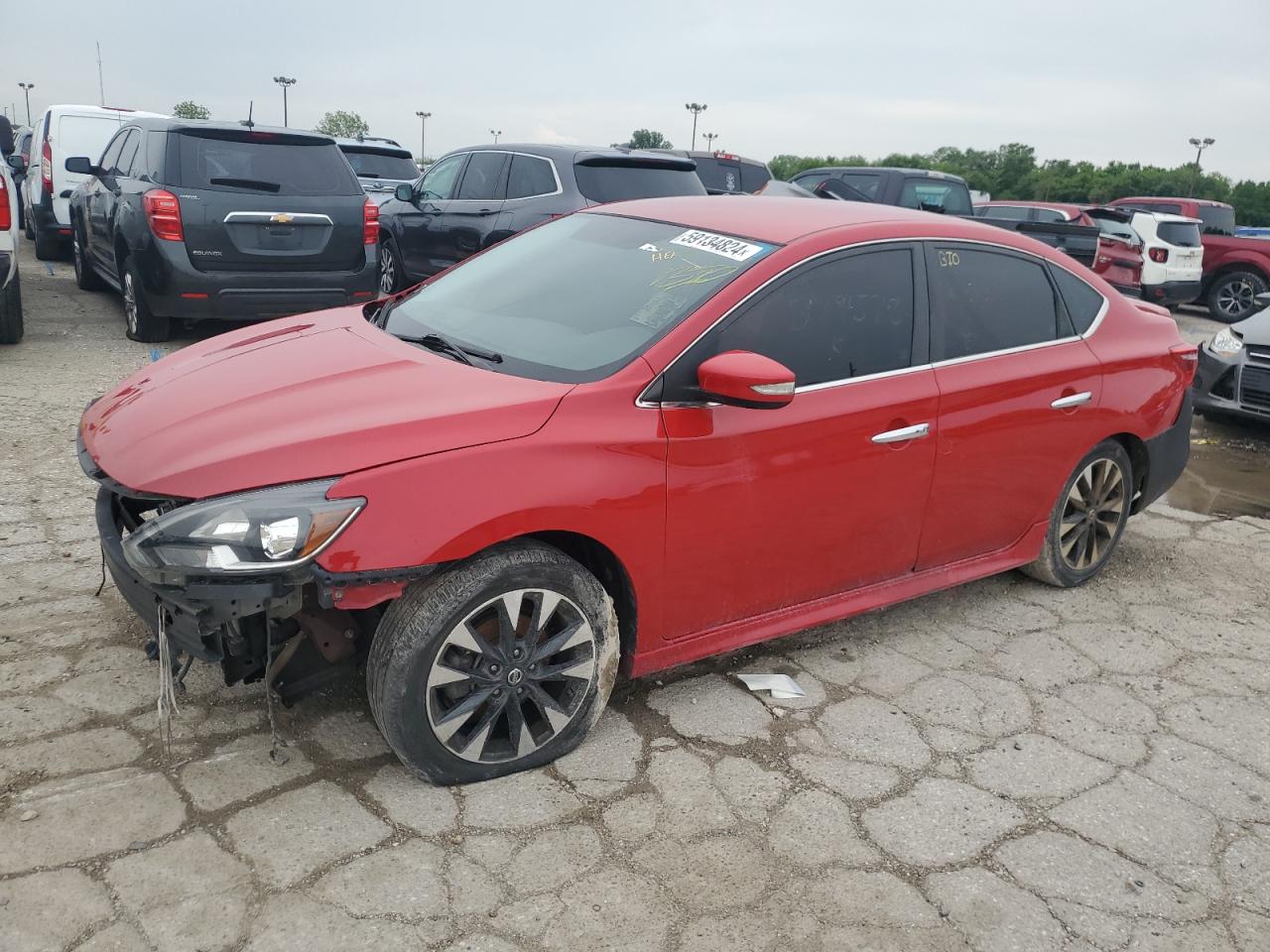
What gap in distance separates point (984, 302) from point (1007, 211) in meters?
13.7

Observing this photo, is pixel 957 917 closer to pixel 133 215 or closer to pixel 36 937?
pixel 36 937

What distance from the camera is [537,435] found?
9.25ft

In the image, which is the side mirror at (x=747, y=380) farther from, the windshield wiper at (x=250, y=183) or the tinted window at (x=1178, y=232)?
the tinted window at (x=1178, y=232)

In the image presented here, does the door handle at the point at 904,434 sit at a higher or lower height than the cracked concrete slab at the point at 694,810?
higher

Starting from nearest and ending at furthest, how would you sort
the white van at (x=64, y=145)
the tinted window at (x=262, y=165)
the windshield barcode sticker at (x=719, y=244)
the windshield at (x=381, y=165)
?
the windshield barcode sticker at (x=719, y=244)
the tinted window at (x=262, y=165)
the white van at (x=64, y=145)
the windshield at (x=381, y=165)

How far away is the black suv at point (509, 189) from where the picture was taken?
336 inches

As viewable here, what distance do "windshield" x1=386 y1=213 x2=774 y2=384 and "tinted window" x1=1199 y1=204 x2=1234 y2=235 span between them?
1515 cm

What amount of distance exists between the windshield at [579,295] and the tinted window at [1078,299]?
1533mm

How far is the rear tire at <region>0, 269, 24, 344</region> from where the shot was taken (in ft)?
25.1

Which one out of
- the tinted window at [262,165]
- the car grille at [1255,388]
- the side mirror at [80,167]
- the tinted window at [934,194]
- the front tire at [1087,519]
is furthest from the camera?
the tinted window at [934,194]

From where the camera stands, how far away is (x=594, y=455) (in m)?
2.89

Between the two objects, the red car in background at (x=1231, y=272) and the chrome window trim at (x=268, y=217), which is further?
the red car in background at (x=1231, y=272)

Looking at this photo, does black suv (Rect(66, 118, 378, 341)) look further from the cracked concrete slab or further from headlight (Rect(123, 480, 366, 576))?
headlight (Rect(123, 480, 366, 576))

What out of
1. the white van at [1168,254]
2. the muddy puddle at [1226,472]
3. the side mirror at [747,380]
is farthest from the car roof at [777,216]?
the white van at [1168,254]
